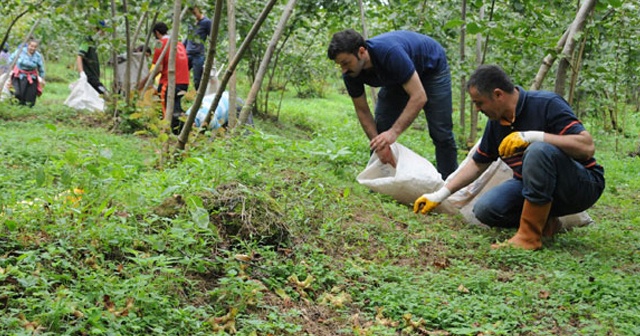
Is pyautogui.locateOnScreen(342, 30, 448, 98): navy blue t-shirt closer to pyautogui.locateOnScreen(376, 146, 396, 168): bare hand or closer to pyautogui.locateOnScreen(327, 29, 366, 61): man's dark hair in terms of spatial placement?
pyautogui.locateOnScreen(327, 29, 366, 61): man's dark hair

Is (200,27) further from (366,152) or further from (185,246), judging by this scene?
(185,246)

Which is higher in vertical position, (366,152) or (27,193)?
(27,193)

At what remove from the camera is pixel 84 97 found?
10438mm

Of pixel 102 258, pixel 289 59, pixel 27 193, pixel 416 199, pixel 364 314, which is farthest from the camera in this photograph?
pixel 289 59

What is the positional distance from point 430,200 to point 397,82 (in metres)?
0.93

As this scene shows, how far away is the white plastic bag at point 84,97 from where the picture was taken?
1038cm

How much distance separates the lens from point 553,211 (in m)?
4.05

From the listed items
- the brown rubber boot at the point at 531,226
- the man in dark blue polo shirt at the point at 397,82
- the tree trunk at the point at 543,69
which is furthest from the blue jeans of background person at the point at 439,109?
the brown rubber boot at the point at 531,226

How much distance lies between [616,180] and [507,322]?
5.29 m

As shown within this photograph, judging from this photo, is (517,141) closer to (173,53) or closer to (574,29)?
(574,29)

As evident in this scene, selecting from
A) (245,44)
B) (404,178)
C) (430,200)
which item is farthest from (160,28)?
(430,200)

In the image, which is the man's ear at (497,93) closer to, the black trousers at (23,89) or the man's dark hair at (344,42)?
the man's dark hair at (344,42)

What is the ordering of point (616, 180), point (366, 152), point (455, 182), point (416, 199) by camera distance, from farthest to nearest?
point (616, 180)
point (366, 152)
point (416, 199)
point (455, 182)

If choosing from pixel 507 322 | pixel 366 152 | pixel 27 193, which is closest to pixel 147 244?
pixel 27 193
